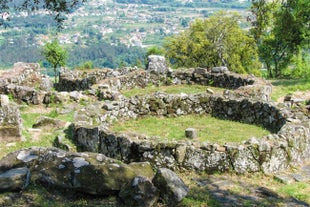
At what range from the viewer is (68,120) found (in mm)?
18594

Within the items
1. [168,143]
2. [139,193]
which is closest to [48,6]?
[168,143]

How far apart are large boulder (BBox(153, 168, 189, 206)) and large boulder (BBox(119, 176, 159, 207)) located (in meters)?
0.21

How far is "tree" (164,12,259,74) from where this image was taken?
59.0 metres

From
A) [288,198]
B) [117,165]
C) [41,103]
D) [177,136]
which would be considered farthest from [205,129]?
[41,103]

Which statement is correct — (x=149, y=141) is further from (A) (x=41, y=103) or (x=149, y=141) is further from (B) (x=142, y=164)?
(A) (x=41, y=103)

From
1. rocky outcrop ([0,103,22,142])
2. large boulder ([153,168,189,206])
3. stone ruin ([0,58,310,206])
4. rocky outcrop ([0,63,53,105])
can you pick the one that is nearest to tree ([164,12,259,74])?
rocky outcrop ([0,63,53,105])

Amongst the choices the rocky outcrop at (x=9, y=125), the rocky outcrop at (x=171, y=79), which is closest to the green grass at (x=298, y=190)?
the rocky outcrop at (x=9, y=125)

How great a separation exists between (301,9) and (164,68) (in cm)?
1124

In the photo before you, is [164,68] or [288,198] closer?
[288,198]

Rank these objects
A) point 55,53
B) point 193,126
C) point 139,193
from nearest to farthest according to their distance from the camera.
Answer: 1. point 139,193
2. point 193,126
3. point 55,53

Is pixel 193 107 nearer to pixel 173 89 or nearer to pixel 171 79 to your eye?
pixel 173 89

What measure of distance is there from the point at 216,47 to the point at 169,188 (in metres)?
51.8

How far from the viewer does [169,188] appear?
29.1 ft

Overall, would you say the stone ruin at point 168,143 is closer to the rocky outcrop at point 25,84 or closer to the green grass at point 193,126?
the rocky outcrop at point 25,84
